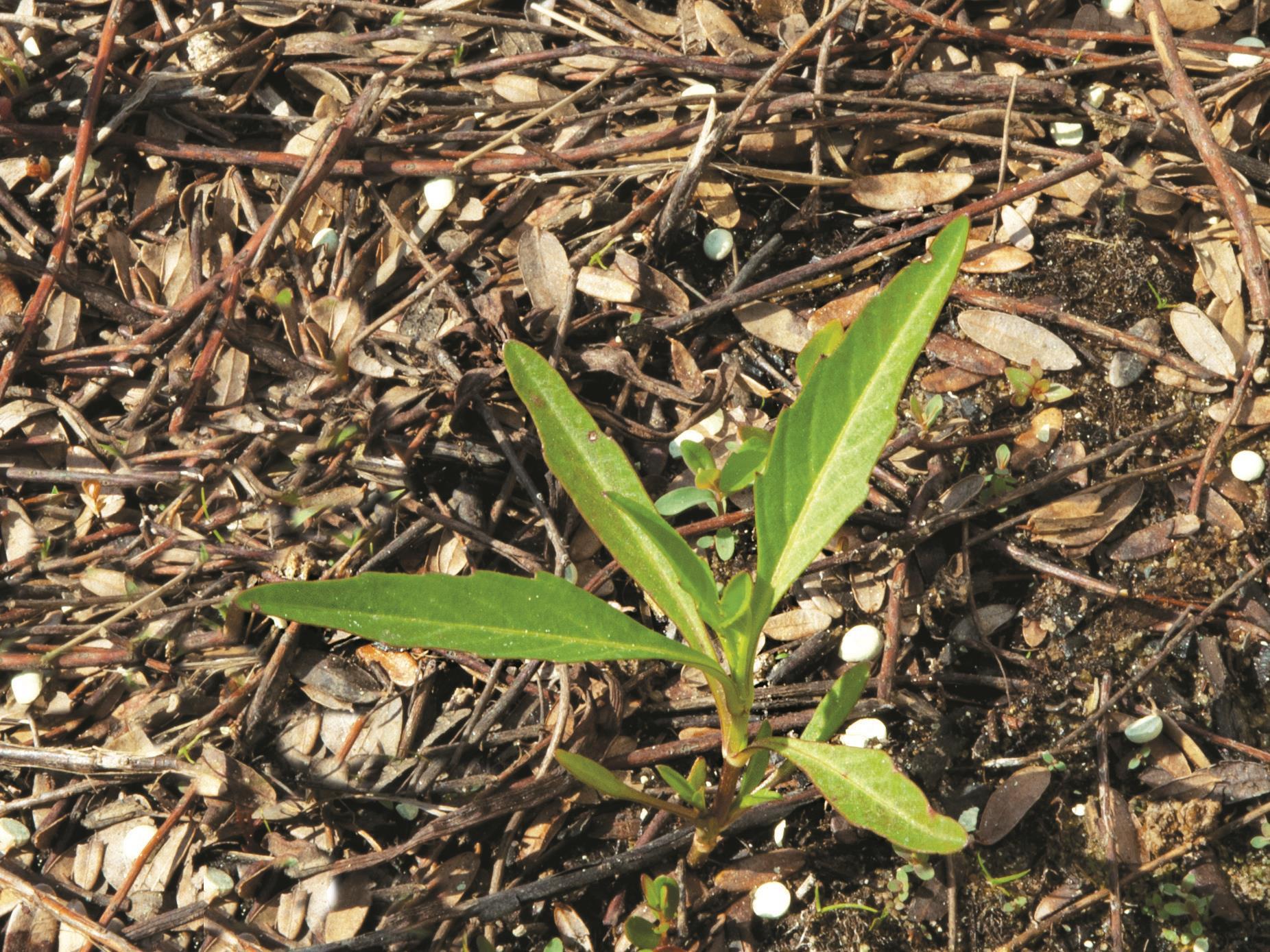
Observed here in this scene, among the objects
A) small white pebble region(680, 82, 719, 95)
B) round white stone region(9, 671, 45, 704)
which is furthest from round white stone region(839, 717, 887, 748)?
round white stone region(9, 671, 45, 704)

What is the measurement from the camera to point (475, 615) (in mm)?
1313

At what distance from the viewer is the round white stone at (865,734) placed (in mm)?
1688

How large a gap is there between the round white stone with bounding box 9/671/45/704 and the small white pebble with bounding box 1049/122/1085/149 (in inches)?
89.1

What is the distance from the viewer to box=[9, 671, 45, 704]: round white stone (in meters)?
1.83

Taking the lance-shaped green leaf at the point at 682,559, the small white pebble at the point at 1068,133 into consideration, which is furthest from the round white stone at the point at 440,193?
the small white pebble at the point at 1068,133

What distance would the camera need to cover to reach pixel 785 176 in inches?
77.6

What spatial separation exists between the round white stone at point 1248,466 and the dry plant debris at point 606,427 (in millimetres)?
39

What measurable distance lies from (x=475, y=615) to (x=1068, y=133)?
1.58m

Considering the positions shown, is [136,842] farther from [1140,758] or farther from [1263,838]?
[1263,838]

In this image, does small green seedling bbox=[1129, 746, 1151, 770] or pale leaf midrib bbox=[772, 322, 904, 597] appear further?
small green seedling bbox=[1129, 746, 1151, 770]

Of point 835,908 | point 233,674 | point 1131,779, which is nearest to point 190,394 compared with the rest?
point 233,674

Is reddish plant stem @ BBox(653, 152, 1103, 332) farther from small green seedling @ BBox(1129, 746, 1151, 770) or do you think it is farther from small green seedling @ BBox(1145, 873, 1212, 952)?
small green seedling @ BBox(1145, 873, 1212, 952)

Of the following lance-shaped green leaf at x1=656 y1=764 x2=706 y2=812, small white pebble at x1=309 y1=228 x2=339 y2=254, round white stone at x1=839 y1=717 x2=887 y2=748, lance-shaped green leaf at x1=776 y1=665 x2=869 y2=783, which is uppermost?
small white pebble at x1=309 y1=228 x2=339 y2=254

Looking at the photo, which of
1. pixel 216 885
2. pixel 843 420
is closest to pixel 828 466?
pixel 843 420
